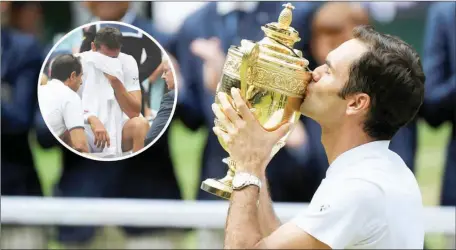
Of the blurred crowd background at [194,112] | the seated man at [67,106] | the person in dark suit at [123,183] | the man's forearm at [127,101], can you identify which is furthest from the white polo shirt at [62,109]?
the person in dark suit at [123,183]

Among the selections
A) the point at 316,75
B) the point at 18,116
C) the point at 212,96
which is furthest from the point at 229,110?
the point at 18,116

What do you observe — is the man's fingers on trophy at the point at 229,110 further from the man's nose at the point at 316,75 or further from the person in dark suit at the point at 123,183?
the person in dark suit at the point at 123,183

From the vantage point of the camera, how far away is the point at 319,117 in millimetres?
2715

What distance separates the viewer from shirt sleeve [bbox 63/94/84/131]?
10.5ft

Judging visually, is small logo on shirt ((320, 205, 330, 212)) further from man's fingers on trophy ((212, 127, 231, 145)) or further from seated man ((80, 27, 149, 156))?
seated man ((80, 27, 149, 156))

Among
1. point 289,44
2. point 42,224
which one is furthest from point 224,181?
point 42,224

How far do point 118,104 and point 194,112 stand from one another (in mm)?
2438

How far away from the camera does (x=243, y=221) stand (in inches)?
100

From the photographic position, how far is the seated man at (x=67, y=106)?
320 centimetres

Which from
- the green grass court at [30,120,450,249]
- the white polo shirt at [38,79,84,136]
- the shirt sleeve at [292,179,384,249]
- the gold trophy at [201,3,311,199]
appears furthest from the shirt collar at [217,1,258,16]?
the shirt sleeve at [292,179,384,249]

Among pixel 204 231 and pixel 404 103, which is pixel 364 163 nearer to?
pixel 404 103

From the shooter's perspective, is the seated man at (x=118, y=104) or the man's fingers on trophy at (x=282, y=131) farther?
the seated man at (x=118, y=104)

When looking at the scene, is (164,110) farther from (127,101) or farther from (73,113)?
(73,113)

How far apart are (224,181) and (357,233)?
0.58 metres
